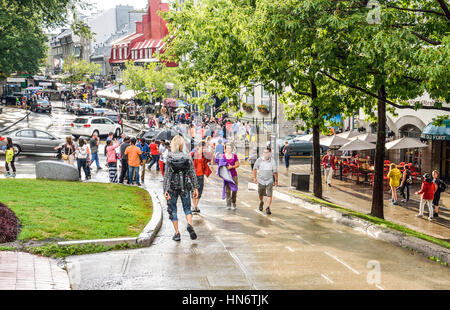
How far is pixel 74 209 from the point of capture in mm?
11398

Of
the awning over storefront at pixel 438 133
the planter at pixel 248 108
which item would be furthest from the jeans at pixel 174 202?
the planter at pixel 248 108

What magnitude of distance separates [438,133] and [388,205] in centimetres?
463

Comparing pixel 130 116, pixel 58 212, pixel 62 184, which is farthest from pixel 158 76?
pixel 58 212

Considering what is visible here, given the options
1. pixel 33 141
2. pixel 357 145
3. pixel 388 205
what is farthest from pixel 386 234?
pixel 33 141

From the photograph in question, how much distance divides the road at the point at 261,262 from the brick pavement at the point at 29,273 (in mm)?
224

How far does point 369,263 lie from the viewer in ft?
27.3

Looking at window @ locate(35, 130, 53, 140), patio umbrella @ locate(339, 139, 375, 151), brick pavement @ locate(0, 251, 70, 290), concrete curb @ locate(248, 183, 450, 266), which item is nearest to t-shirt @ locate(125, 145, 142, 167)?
concrete curb @ locate(248, 183, 450, 266)

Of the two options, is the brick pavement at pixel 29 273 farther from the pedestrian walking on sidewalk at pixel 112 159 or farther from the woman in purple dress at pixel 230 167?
the pedestrian walking on sidewalk at pixel 112 159

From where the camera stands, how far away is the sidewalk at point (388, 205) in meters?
15.7

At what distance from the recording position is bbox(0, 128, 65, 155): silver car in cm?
2652

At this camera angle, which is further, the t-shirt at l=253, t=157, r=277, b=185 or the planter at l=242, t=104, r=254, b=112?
the planter at l=242, t=104, r=254, b=112

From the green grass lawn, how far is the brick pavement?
993mm

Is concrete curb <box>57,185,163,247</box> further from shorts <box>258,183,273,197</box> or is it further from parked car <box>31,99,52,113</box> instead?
parked car <box>31,99,52,113</box>

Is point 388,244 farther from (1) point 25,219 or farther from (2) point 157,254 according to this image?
(1) point 25,219
